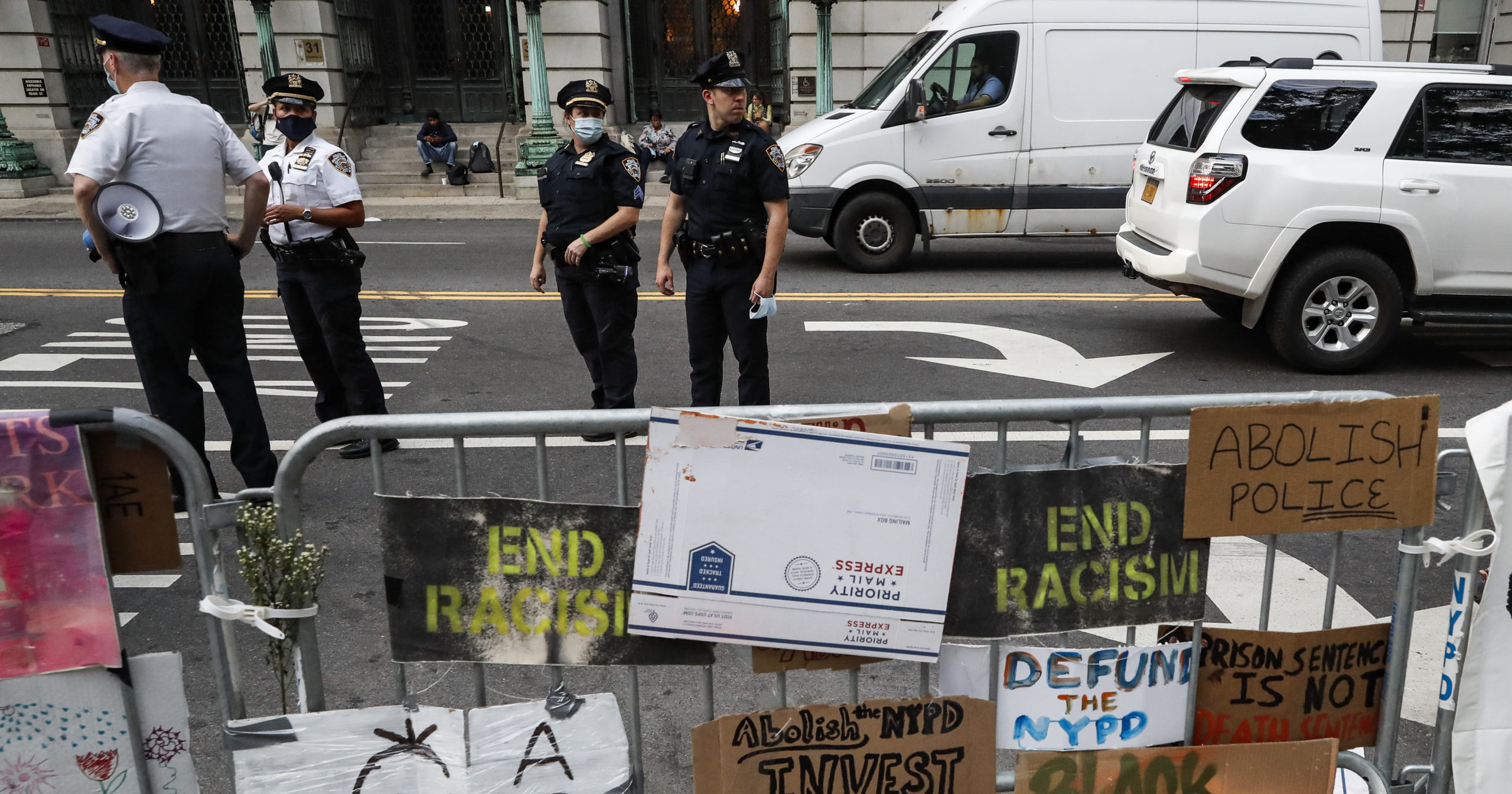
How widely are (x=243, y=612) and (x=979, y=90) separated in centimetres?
996

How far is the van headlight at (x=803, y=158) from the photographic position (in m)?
10.9

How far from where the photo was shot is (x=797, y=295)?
995cm

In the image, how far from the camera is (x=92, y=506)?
2293mm

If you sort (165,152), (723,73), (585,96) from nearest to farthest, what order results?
(165,152) → (723,73) → (585,96)

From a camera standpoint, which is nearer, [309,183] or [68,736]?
[68,736]

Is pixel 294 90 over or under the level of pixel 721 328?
over

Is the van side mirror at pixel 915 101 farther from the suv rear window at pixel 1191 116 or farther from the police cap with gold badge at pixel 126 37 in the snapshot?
the police cap with gold badge at pixel 126 37

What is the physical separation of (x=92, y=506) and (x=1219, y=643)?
99.0 inches

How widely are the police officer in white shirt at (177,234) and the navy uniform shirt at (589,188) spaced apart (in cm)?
148

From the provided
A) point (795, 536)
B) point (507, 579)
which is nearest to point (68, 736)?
point (507, 579)

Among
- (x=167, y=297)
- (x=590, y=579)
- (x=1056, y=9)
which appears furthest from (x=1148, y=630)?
(x=1056, y=9)

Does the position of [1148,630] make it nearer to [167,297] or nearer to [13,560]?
[13,560]

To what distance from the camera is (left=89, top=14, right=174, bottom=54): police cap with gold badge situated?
4.50 m

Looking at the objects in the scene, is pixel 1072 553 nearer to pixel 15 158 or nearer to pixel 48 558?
pixel 48 558
